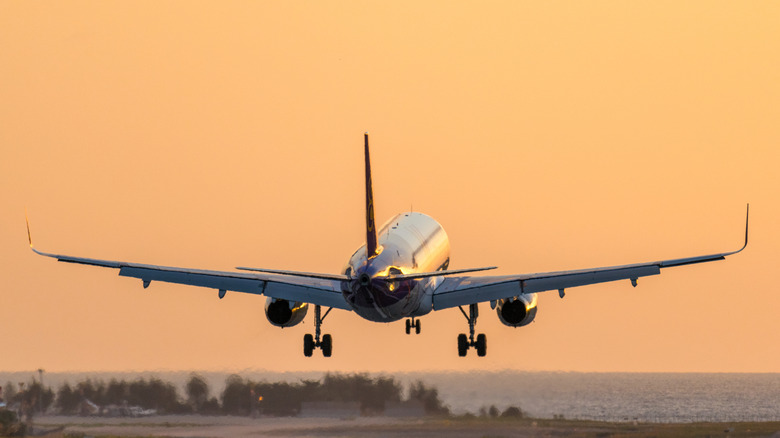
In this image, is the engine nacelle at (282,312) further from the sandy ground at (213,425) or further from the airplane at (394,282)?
the sandy ground at (213,425)

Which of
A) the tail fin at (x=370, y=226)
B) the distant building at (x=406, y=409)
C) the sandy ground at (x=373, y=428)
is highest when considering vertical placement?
the tail fin at (x=370, y=226)

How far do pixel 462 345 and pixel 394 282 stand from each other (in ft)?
40.6

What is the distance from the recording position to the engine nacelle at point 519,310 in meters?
65.8

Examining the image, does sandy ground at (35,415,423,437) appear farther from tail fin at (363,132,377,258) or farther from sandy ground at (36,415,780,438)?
tail fin at (363,132,377,258)

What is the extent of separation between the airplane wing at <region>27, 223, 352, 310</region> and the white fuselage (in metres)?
3.12

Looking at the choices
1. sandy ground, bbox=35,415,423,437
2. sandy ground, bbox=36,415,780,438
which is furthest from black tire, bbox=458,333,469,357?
sandy ground, bbox=35,415,423,437

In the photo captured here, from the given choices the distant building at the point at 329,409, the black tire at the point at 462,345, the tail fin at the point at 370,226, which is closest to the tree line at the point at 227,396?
the distant building at the point at 329,409

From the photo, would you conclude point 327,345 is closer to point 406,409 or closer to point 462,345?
point 462,345

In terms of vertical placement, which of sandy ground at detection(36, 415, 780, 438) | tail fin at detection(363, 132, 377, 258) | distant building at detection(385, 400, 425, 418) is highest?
tail fin at detection(363, 132, 377, 258)

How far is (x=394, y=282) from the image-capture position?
2260 inches

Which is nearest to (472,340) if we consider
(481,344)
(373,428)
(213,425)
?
(481,344)

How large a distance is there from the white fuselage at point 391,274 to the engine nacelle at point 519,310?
3741 mm

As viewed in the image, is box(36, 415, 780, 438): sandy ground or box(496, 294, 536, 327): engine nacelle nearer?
box(496, 294, 536, 327): engine nacelle

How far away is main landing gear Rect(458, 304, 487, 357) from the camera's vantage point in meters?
67.7
